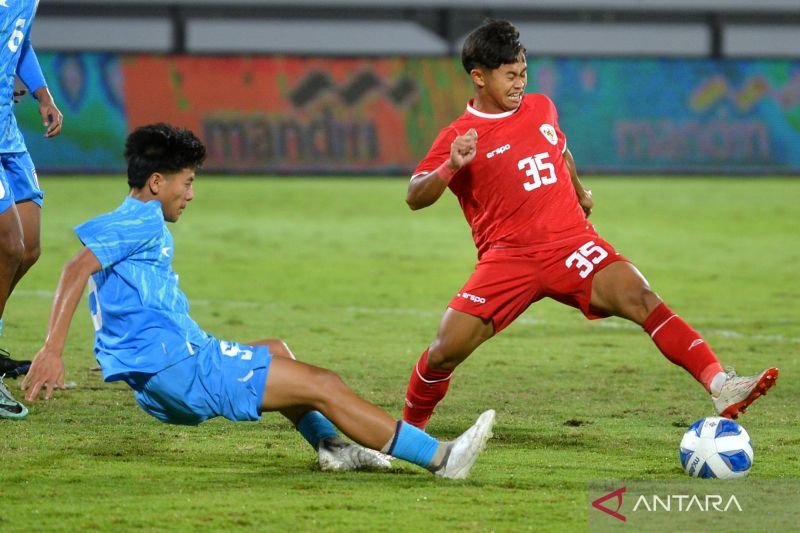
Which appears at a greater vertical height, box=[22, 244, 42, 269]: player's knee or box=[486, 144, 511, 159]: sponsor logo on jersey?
box=[486, 144, 511, 159]: sponsor logo on jersey

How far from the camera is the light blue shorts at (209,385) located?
4582 millimetres

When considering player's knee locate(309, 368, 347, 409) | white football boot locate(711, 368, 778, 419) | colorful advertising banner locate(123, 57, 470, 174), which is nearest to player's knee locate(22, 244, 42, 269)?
player's knee locate(309, 368, 347, 409)

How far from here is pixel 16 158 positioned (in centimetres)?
633

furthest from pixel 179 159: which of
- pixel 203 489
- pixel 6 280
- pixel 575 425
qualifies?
pixel 575 425

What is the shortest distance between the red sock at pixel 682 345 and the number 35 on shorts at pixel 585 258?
33 centimetres

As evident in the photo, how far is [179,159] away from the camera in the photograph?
15.4ft

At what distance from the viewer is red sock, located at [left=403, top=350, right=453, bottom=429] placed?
544 centimetres

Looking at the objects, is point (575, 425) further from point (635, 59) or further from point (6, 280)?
point (635, 59)

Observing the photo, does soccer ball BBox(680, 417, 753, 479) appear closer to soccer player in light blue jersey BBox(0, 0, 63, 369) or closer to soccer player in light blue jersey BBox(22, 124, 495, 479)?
soccer player in light blue jersey BBox(22, 124, 495, 479)

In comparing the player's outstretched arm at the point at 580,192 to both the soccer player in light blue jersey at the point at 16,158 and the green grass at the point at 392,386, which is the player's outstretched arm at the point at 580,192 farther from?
the soccer player in light blue jersey at the point at 16,158

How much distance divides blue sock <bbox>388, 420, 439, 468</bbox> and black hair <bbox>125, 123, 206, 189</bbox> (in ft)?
4.20

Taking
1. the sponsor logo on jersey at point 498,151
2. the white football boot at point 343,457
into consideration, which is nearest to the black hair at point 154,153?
the white football boot at point 343,457

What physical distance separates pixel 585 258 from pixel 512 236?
0.34m

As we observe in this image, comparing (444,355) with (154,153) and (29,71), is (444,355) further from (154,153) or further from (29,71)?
(29,71)
